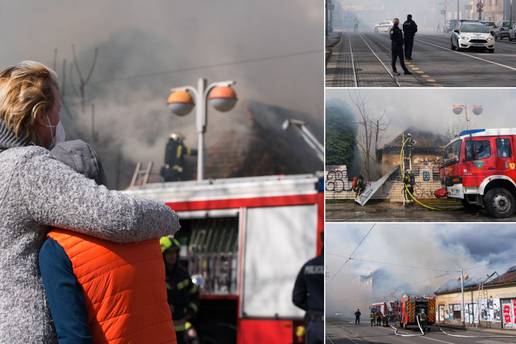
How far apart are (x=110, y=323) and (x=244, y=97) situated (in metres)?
17.2

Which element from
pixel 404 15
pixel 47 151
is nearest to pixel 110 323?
pixel 47 151

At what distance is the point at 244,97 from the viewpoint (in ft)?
61.1

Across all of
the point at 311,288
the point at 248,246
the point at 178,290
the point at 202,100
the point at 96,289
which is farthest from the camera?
the point at 202,100

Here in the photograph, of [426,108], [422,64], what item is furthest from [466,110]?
[422,64]

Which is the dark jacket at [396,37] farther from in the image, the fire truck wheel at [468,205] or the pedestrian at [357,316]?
the pedestrian at [357,316]

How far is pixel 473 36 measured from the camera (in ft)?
10.8

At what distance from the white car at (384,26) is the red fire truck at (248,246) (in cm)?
254

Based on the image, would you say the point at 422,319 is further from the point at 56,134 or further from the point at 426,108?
the point at 56,134

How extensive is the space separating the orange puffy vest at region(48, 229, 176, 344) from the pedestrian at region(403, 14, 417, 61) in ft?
6.53

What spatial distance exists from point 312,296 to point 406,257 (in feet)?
5.12

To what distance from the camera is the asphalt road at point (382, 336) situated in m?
3.19

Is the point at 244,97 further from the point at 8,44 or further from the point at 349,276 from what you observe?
the point at 349,276

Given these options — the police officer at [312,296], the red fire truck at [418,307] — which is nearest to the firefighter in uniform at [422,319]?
the red fire truck at [418,307]

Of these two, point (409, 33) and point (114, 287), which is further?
point (409, 33)
